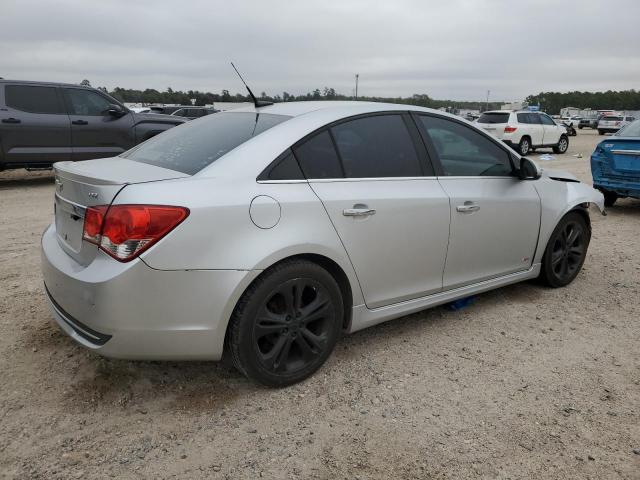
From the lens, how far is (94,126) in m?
9.73

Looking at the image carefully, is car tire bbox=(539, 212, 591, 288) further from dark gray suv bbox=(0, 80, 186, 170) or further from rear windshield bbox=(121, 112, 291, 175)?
dark gray suv bbox=(0, 80, 186, 170)

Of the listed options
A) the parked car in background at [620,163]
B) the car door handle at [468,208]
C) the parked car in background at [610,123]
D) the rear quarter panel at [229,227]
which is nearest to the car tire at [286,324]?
the rear quarter panel at [229,227]

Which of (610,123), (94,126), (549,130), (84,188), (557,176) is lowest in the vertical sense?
(610,123)

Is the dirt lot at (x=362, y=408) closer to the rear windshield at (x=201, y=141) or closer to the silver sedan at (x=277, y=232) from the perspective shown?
the silver sedan at (x=277, y=232)

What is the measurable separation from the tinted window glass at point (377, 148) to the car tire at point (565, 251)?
5.71 feet

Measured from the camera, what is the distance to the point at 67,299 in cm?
263

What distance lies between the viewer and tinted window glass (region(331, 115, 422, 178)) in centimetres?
312

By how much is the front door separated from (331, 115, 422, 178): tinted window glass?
0.21 m

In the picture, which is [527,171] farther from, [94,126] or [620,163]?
[94,126]

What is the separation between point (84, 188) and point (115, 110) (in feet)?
26.9

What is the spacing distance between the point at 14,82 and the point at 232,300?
8745mm

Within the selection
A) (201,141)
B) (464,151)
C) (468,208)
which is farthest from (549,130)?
(201,141)

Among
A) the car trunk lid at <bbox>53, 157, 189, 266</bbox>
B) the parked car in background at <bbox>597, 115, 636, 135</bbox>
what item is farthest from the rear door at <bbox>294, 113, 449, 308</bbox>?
the parked car in background at <bbox>597, 115, 636, 135</bbox>

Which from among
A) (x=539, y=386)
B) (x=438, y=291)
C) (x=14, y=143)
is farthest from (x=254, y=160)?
(x=14, y=143)
